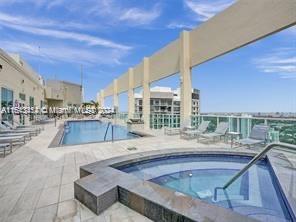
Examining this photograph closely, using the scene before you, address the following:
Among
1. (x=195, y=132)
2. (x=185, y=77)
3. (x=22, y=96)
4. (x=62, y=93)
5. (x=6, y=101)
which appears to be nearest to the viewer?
(x=195, y=132)

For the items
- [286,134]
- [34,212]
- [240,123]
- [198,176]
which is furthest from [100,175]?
[240,123]

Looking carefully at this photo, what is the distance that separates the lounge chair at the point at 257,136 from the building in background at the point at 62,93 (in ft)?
93.9

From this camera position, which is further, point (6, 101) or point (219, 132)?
point (6, 101)

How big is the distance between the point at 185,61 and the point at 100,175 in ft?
25.3

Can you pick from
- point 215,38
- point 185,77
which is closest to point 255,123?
point 215,38

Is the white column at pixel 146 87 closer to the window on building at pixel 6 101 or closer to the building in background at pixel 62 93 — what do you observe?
the window on building at pixel 6 101

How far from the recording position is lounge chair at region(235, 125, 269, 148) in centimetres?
555

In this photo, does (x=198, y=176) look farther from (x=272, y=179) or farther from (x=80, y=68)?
(x=80, y=68)

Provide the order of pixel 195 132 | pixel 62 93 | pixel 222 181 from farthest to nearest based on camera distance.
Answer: pixel 62 93 → pixel 195 132 → pixel 222 181

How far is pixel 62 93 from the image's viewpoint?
32812mm

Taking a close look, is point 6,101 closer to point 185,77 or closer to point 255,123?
point 185,77

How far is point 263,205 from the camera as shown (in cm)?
276

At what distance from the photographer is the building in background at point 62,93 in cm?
3017

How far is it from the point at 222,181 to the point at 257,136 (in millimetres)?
2822
